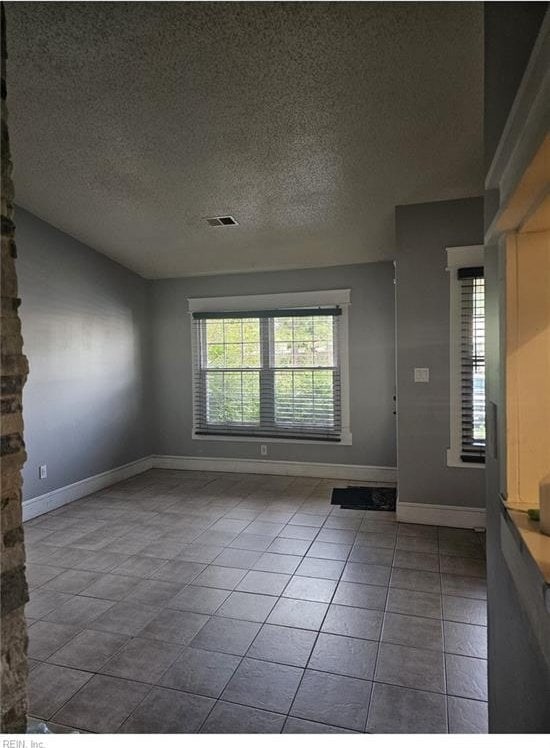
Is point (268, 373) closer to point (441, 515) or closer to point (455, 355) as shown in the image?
point (455, 355)

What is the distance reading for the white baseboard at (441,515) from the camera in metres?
3.50

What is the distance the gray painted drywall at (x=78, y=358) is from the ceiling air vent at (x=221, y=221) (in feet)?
4.92

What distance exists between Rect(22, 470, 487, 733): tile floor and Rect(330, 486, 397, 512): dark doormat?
7.1 inches

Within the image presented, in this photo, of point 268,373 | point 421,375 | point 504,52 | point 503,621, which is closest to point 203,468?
point 268,373

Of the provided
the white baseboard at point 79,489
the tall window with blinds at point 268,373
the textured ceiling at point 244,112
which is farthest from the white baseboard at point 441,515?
the white baseboard at point 79,489

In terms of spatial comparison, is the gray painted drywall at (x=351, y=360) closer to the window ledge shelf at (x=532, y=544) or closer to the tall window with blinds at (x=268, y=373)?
the tall window with blinds at (x=268, y=373)

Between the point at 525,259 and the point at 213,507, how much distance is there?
3.66 metres

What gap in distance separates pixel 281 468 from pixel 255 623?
9.43ft

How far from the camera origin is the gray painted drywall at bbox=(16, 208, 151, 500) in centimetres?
392

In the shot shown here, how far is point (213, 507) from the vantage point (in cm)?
416

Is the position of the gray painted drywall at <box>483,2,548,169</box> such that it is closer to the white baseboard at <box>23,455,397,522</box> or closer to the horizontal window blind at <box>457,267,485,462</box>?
the horizontal window blind at <box>457,267,485,462</box>

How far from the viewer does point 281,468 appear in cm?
517

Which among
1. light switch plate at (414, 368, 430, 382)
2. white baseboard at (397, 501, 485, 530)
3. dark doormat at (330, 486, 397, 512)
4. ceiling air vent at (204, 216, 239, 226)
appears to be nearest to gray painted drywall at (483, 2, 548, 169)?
light switch plate at (414, 368, 430, 382)

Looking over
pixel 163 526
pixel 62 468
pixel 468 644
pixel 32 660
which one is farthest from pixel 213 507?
pixel 468 644
